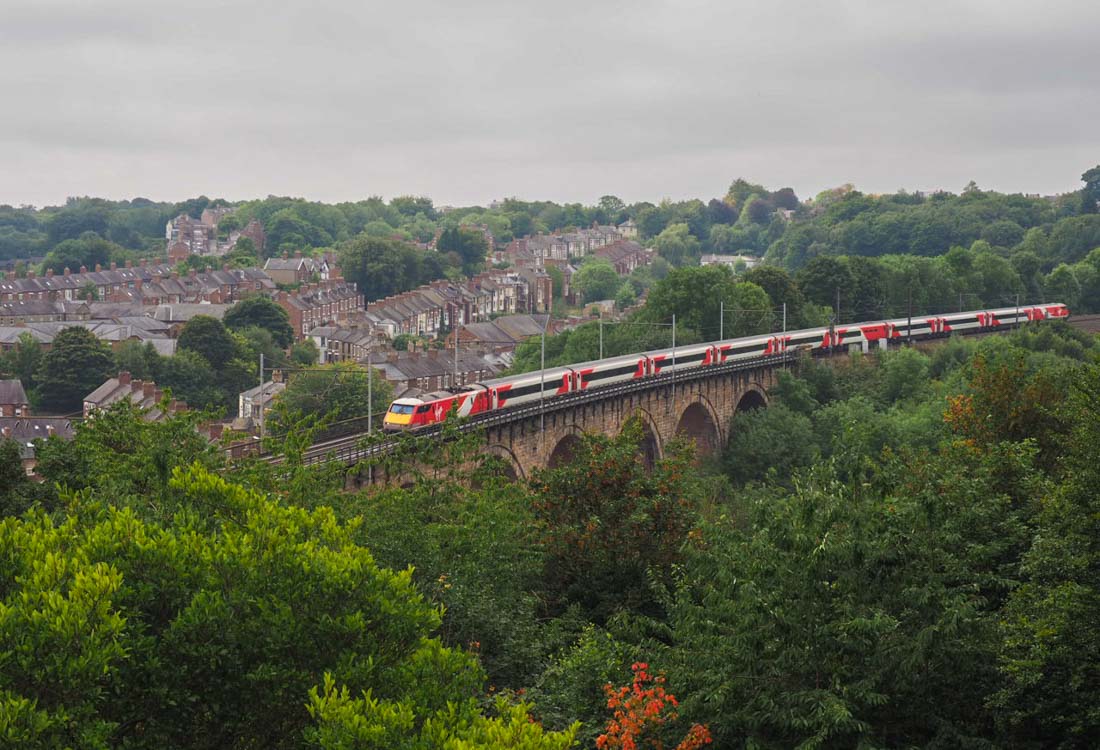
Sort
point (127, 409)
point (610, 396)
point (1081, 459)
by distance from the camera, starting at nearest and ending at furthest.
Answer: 1. point (1081, 459)
2. point (127, 409)
3. point (610, 396)

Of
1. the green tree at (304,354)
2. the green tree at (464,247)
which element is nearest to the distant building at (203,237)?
the green tree at (464,247)

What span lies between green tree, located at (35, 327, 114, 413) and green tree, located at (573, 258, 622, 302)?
77.9 m

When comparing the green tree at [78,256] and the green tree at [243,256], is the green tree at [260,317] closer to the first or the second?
the green tree at [243,256]

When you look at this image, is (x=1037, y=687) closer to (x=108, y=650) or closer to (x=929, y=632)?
(x=929, y=632)

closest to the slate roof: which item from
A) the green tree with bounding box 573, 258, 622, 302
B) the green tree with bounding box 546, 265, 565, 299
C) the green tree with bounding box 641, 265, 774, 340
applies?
the green tree with bounding box 641, 265, 774, 340

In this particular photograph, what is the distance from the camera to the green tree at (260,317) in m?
83.9

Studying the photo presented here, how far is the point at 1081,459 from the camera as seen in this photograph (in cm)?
1781

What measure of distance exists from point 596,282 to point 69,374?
263 feet

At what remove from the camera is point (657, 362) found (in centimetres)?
5447

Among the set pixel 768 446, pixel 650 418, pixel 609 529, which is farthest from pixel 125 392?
pixel 609 529

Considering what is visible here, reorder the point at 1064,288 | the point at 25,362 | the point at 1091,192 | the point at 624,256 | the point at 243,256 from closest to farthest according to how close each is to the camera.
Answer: the point at 25,362 < the point at 1064,288 < the point at 243,256 < the point at 1091,192 < the point at 624,256

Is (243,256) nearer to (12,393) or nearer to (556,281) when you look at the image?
(556,281)

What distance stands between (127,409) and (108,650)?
14.1 m

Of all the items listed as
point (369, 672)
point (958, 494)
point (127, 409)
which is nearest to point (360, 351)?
point (127, 409)
